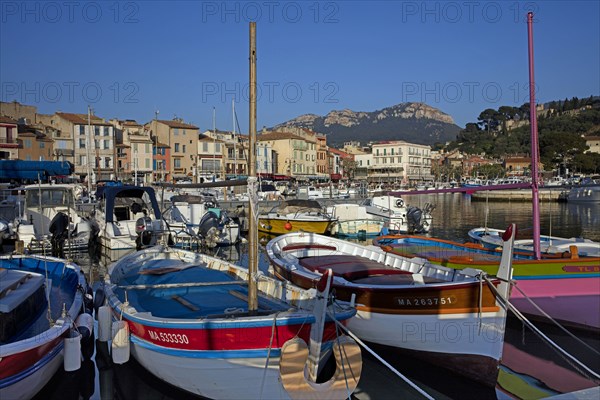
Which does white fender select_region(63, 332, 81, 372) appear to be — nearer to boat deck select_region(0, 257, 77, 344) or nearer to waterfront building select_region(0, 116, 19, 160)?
boat deck select_region(0, 257, 77, 344)

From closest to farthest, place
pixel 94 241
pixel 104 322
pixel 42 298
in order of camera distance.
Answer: pixel 104 322 → pixel 42 298 → pixel 94 241

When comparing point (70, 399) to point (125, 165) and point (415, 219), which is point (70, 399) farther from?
point (125, 165)

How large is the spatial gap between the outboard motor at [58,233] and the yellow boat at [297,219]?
10.6 meters

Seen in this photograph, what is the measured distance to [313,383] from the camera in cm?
645

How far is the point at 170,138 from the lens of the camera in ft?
242

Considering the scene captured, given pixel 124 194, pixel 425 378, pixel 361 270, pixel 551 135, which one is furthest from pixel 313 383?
pixel 551 135

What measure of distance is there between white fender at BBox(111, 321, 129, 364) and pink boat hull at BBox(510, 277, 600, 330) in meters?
8.70

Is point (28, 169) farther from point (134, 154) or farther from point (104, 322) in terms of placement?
point (134, 154)

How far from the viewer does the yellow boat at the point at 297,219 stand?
28.2m

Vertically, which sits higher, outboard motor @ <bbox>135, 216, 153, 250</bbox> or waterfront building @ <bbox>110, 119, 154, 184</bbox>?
waterfront building @ <bbox>110, 119, 154, 184</bbox>

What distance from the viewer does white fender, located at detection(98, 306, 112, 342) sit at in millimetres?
9469

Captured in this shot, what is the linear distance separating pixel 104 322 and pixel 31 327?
125 centimetres

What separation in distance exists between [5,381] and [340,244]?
10164 mm

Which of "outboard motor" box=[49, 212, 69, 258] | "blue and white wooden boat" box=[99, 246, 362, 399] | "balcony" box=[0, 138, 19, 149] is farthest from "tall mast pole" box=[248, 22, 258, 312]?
"balcony" box=[0, 138, 19, 149]
